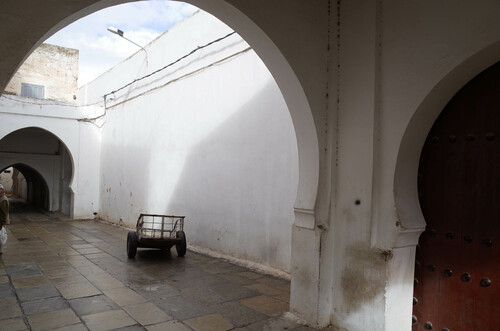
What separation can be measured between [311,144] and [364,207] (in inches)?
32.1

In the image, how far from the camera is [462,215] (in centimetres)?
288

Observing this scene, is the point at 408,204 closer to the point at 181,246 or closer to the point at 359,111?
the point at 359,111

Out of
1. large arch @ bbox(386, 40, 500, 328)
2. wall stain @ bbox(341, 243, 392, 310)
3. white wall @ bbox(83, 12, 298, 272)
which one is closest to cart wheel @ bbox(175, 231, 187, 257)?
white wall @ bbox(83, 12, 298, 272)

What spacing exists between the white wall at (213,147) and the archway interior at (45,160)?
21.6ft

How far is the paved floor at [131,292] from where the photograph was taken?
3.83m

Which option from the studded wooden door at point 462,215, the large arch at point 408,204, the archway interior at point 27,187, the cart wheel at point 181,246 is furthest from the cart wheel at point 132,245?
the archway interior at point 27,187

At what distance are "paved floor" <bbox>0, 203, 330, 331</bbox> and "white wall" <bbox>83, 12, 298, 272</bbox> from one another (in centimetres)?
78

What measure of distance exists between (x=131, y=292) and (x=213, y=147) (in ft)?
12.3

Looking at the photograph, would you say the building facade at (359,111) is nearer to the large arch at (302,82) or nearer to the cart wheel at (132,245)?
the large arch at (302,82)

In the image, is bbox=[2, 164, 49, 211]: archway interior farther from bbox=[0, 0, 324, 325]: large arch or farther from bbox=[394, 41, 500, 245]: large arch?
bbox=[394, 41, 500, 245]: large arch

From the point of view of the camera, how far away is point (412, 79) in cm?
293

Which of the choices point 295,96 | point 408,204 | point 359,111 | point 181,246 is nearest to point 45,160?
point 181,246

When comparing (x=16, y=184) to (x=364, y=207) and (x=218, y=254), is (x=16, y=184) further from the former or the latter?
(x=364, y=207)

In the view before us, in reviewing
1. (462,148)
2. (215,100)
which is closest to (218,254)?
(215,100)
